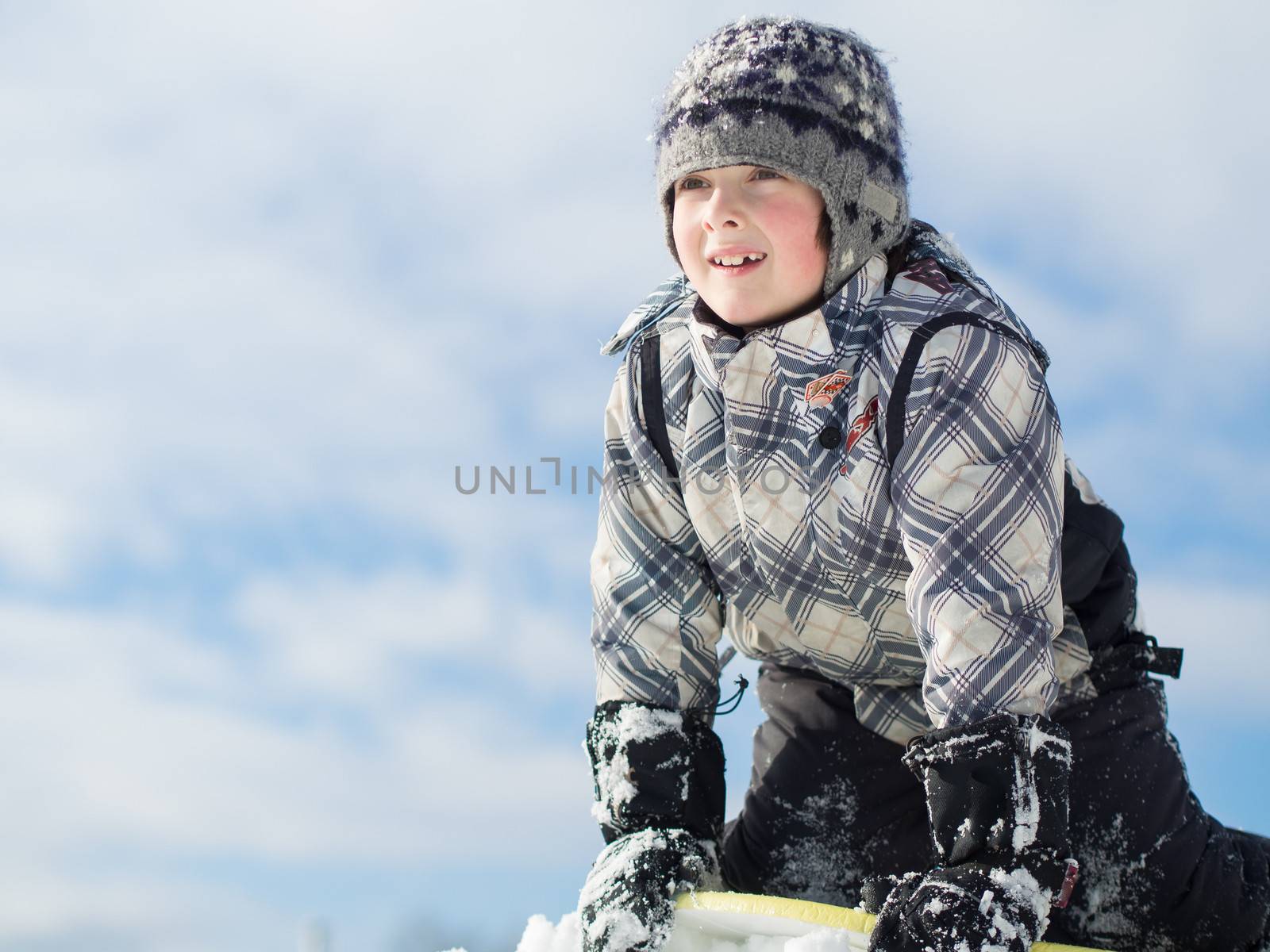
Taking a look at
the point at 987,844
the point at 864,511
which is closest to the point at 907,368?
the point at 864,511

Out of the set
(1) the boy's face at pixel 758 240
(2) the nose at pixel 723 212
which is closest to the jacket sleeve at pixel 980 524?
(1) the boy's face at pixel 758 240

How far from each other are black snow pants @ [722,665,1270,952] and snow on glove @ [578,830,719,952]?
352 millimetres

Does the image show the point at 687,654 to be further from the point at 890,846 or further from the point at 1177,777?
the point at 1177,777

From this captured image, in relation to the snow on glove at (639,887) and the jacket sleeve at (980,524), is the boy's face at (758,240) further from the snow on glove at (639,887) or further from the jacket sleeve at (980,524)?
the snow on glove at (639,887)

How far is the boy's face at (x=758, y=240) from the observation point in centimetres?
210

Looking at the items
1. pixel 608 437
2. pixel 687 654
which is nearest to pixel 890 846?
pixel 687 654

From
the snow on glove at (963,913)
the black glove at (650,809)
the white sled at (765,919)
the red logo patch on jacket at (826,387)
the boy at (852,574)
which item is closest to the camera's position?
the snow on glove at (963,913)

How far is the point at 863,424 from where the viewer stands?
2.04 m

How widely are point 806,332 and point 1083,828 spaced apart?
1011mm

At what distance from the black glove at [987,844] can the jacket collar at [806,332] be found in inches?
26.3

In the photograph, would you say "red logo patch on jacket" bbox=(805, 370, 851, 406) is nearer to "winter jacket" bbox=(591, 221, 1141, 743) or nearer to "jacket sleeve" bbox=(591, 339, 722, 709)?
"winter jacket" bbox=(591, 221, 1141, 743)

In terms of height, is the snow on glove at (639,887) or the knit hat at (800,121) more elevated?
the knit hat at (800,121)

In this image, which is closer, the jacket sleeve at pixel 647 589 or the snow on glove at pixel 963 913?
the snow on glove at pixel 963 913

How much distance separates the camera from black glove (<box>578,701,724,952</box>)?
1961mm
